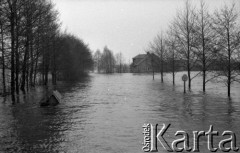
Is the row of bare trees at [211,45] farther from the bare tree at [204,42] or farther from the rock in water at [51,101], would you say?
the rock in water at [51,101]

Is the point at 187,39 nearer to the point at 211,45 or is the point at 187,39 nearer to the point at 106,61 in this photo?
the point at 211,45

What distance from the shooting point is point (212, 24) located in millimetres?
22500

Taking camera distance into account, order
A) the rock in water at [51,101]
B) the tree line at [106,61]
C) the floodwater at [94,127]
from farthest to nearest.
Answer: the tree line at [106,61]
the rock in water at [51,101]
the floodwater at [94,127]

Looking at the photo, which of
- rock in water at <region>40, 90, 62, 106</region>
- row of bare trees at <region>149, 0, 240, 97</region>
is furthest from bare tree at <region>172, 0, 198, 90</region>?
rock in water at <region>40, 90, 62, 106</region>

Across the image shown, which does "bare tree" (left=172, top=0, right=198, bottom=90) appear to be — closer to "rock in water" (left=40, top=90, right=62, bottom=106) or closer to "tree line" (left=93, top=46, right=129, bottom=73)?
"rock in water" (left=40, top=90, right=62, bottom=106)

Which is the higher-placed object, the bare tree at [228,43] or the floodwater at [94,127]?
the bare tree at [228,43]

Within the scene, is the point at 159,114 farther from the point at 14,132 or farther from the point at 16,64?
the point at 16,64

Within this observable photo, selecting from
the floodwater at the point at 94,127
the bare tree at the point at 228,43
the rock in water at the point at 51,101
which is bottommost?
the floodwater at the point at 94,127

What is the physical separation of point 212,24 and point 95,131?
16641 millimetres

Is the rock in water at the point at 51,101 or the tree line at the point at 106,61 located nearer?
the rock in water at the point at 51,101

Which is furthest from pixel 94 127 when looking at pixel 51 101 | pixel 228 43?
pixel 228 43

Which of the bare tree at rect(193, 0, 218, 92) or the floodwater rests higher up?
→ the bare tree at rect(193, 0, 218, 92)

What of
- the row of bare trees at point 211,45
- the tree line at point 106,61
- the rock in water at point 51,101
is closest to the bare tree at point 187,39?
Result: the row of bare trees at point 211,45

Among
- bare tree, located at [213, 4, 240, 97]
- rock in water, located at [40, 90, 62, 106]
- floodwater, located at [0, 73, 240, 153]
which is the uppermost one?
bare tree, located at [213, 4, 240, 97]
